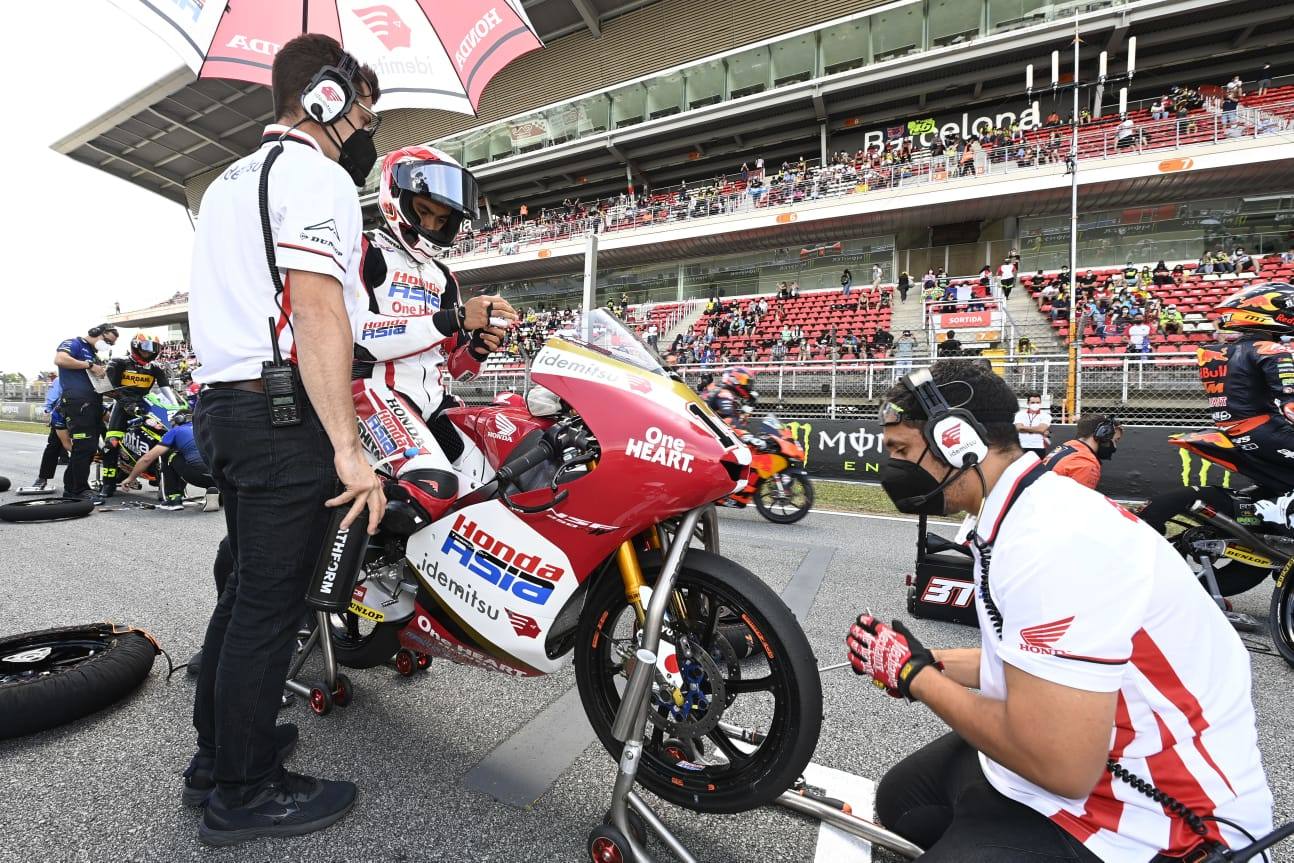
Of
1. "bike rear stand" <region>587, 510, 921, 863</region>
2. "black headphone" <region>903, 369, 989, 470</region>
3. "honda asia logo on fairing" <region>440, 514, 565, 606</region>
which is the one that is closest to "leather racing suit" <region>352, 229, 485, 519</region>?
"honda asia logo on fairing" <region>440, 514, 565, 606</region>

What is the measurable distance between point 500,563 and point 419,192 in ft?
4.66

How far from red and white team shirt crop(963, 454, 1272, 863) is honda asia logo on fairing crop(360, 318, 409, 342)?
194 centimetres

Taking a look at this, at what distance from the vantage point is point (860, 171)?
2206 cm

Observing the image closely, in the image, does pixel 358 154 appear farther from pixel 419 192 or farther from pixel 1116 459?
pixel 1116 459

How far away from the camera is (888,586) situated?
4195 millimetres

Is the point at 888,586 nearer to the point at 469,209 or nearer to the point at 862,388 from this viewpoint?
the point at 469,209

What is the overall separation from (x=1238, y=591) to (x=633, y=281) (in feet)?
87.0

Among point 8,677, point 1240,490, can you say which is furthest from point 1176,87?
point 8,677

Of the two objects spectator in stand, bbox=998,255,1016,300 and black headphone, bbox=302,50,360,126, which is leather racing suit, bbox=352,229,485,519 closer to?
black headphone, bbox=302,50,360,126

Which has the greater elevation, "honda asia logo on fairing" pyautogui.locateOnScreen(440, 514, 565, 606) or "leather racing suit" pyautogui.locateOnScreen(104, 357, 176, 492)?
"leather racing suit" pyautogui.locateOnScreen(104, 357, 176, 492)

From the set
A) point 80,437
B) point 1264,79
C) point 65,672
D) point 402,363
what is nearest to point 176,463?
Result: point 80,437

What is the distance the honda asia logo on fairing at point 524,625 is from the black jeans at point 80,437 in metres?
7.67

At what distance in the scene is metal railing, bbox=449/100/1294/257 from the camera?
17641 millimetres

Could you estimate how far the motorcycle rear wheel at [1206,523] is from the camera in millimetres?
3441
